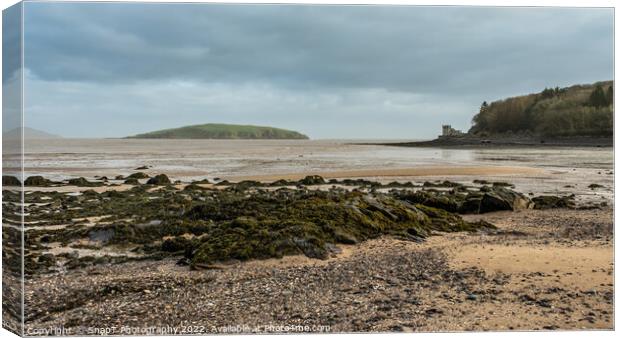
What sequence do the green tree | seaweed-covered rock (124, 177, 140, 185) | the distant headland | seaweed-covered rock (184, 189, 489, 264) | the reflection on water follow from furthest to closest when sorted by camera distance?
seaweed-covered rock (124, 177, 140, 185), the reflection on water, seaweed-covered rock (184, 189, 489, 264), the distant headland, the green tree

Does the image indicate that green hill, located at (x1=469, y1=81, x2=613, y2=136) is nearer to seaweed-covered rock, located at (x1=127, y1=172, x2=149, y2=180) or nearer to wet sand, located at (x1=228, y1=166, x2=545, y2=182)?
wet sand, located at (x1=228, y1=166, x2=545, y2=182)

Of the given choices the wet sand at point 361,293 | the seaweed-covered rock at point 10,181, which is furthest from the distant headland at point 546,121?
the seaweed-covered rock at point 10,181

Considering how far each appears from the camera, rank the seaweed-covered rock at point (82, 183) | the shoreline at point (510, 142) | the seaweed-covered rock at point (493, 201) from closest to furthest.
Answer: the shoreline at point (510, 142) < the seaweed-covered rock at point (493, 201) < the seaweed-covered rock at point (82, 183)

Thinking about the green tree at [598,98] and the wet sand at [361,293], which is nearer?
the wet sand at [361,293]

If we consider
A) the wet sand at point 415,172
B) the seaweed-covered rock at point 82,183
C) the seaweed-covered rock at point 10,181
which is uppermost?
the seaweed-covered rock at point 10,181

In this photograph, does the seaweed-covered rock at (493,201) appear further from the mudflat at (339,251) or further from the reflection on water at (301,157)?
the reflection on water at (301,157)

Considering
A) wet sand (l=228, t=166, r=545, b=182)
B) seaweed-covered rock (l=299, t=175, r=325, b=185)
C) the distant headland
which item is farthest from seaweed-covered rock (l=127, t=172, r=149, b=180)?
the distant headland

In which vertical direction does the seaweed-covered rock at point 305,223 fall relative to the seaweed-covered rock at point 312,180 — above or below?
below

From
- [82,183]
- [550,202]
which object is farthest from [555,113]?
[82,183]

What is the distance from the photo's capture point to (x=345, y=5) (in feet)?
15.5

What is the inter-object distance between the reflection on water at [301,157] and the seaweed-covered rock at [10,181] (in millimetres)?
274

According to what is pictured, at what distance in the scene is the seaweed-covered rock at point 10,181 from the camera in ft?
14.2

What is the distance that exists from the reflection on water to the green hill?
0.26 metres

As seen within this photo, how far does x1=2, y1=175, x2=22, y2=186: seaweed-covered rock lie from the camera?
4342 millimetres
